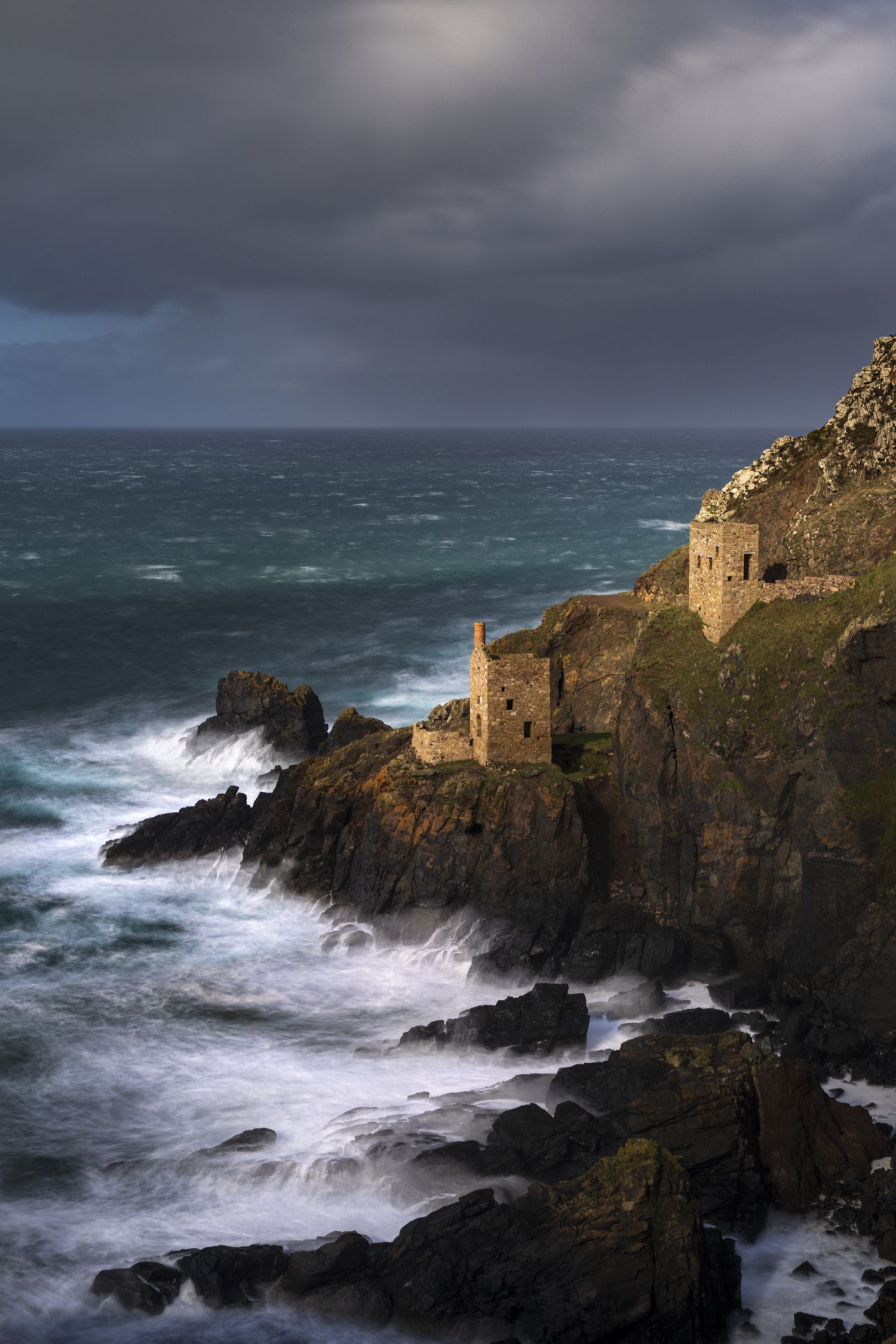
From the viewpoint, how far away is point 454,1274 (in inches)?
1524

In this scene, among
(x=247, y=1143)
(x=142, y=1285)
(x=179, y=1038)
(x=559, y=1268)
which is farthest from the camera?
(x=179, y=1038)

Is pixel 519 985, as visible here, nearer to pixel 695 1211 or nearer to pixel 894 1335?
pixel 695 1211

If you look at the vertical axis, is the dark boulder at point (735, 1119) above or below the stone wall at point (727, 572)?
below

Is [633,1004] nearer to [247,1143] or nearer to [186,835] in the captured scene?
[247,1143]

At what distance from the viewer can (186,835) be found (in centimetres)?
7319

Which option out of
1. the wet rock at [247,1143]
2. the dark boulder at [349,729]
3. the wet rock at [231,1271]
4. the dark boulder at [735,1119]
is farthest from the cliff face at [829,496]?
the wet rock at [231,1271]

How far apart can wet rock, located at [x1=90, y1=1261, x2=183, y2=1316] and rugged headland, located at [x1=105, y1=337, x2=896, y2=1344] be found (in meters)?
0.39

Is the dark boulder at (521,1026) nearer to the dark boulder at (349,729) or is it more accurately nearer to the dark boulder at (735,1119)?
the dark boulder at (735,1119)

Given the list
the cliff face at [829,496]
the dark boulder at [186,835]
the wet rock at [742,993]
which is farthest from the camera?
the dark boulder at [186,835]

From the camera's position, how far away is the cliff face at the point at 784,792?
56719mm

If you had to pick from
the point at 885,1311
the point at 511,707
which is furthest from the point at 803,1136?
the point at 511,707

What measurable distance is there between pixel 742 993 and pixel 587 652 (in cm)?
2653

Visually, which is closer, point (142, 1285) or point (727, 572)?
point (142, 1285)

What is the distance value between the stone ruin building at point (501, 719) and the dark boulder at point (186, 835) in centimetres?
1140
